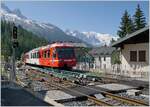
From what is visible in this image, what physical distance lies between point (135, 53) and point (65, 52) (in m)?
6.63

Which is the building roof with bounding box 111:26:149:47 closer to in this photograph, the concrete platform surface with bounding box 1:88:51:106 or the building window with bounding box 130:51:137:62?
the building window with bounding box 130:51:137:62

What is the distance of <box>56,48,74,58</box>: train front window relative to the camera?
28634 millimetres

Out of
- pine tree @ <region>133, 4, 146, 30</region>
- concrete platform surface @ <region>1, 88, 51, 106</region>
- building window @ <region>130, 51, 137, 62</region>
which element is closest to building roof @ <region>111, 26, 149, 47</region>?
building window @ <region>130, 51, 137, 62</region>

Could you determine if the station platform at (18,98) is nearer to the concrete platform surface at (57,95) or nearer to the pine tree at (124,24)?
the concrete platform surface at (57,95)

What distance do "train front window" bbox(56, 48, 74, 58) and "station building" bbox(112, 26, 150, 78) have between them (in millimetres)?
4474

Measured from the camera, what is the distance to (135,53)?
93.1 feet

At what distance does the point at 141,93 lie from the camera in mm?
15641

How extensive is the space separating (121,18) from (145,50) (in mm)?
38608

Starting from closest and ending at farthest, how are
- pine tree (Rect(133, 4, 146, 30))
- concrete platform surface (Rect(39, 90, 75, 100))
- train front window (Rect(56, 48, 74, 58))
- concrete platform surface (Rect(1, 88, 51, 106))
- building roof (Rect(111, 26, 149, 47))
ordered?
concrete platform surface (Rect(1, 88, 51, 106))
concrete platform surface (Rect(39, 90, 75, 100))
building roof (Rect(111, 26, 149, 47))
train front window (Rect(56, 48, 74, 58))
pine tree (Rect(133, 4, 146, 30))

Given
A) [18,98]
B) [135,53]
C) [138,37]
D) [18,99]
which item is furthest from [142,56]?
[18,99]

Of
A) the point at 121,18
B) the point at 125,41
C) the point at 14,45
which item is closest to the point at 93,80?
the point at 14,45

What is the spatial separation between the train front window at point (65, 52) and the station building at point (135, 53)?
4474 millimetres

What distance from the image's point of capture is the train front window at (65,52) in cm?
2863

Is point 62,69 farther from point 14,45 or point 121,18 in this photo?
point 121,18
